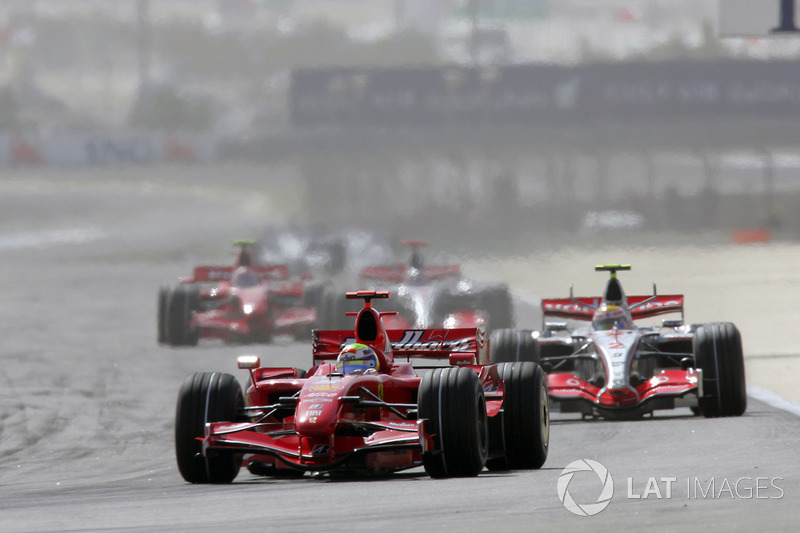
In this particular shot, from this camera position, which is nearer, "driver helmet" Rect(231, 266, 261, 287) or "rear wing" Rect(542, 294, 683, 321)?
"rear wing" Rect(542, 294, 683, 321)

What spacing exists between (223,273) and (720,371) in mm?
10272

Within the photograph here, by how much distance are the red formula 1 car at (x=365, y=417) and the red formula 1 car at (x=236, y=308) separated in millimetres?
10197

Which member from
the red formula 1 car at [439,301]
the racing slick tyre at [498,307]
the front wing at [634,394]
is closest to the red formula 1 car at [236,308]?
the red formula 1 car at [439,301]

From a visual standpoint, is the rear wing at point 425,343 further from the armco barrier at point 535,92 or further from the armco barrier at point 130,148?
the armco barrier at point 130,148

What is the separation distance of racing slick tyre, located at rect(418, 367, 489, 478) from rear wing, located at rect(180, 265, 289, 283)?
12358 mm

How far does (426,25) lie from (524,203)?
156 inches

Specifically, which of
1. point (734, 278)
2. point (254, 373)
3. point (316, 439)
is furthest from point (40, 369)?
point (734, 278)

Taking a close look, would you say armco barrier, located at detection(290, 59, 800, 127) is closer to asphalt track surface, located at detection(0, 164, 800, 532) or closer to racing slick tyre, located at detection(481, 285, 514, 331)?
asphalt track surface, located at detection(0, 164, 800, 532)

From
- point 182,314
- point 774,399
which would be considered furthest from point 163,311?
point 774,399

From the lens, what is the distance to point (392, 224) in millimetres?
29656

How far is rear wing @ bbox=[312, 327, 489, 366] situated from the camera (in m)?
11.0

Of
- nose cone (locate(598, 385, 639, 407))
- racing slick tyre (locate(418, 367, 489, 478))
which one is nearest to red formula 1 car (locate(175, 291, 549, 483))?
racing slick tyre (locate(418, 367, 489, 478))

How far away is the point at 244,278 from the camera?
21.4 metres

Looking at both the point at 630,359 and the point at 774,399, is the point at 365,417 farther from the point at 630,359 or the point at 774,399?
the point at 774,399
